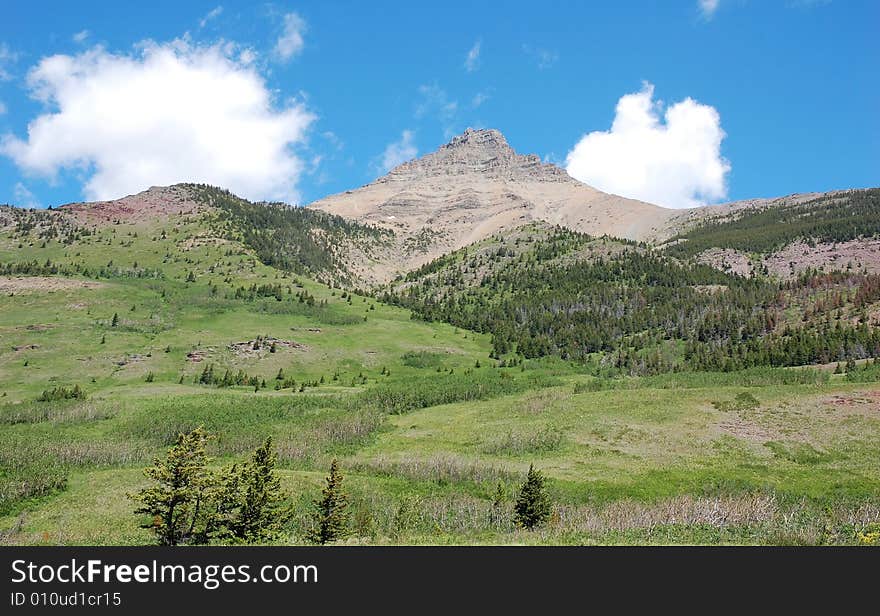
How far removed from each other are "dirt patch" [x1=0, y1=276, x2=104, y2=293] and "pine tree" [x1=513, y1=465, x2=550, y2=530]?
157 m

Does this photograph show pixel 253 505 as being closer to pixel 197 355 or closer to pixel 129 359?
pixel 129 359

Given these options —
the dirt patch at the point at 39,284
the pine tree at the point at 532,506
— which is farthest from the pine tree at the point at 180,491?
the dirt patch at the point at 39,284

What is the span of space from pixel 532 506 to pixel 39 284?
166 meters

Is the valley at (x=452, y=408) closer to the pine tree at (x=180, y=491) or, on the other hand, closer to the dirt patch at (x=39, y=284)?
the dirt patch at (x=39, y=284)

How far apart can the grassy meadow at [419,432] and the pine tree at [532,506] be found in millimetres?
1359

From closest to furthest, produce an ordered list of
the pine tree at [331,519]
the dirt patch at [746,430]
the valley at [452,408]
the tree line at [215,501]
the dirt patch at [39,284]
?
1. the tree line at [215,501]
2. the pine tree at [331,519]
3. the valley at [452,408]
4. the dirt patch at [746,430]
5. the dirt patch at [39,284]

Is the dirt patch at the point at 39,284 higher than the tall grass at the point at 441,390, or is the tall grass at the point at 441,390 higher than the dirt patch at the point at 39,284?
the dirt patch at the point at 39,284

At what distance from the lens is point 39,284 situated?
15512 cm

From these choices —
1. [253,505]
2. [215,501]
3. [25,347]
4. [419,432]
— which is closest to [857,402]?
[419,432]

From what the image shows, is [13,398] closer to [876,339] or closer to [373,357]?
[373,357]

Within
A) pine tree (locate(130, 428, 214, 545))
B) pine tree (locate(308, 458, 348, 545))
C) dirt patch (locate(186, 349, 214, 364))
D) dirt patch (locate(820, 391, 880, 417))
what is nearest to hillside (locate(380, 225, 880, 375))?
dirt patch (locate(820, 391, 880, 417))

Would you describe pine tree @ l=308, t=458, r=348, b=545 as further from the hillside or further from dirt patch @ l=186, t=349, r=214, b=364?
the hillside

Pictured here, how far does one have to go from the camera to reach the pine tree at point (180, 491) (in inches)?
1243

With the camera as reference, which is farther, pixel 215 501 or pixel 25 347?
pixel 25 347
